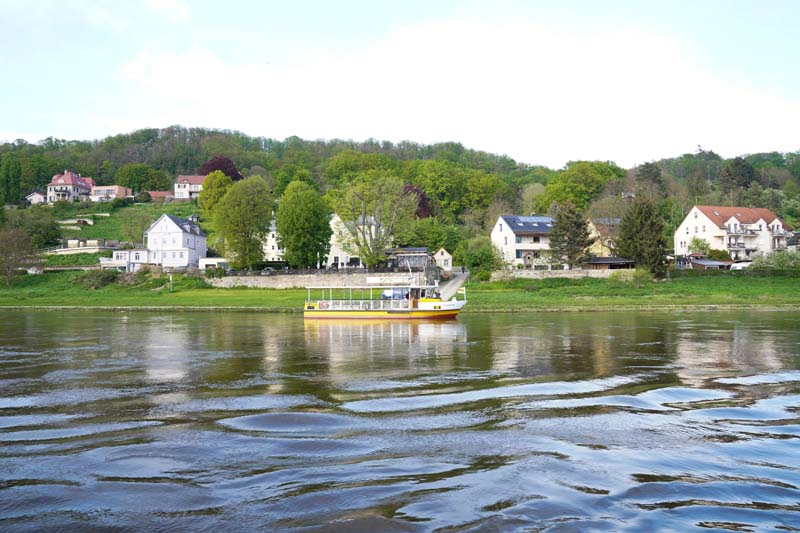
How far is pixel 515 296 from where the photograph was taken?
5775cm

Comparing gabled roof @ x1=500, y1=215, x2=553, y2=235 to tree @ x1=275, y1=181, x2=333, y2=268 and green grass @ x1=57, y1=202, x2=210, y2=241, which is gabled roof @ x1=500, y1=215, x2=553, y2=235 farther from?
green grass @ x1=57, y1=202, x2=210, y2=241

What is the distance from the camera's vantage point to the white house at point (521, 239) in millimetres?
81500

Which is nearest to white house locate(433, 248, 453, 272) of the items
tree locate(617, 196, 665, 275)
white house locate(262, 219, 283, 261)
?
tree locate(617, 196, 665, 275)

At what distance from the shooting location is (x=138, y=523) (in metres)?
8.63

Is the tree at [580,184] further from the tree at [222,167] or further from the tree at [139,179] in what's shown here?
the tree at [139,179]

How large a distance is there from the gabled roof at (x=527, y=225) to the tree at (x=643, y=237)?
12324mm

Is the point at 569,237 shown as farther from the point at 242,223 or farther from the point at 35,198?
the point at 35,198

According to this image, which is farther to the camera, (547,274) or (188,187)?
(188,187)

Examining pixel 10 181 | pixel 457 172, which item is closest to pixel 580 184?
pixel 457 172

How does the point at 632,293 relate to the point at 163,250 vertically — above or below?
below

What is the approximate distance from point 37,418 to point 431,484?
31.6 feet

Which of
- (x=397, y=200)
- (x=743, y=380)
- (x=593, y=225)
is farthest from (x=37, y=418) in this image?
(x=593, y=225)

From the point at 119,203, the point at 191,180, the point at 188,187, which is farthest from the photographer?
the point at 191,180

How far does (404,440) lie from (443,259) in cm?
7081
